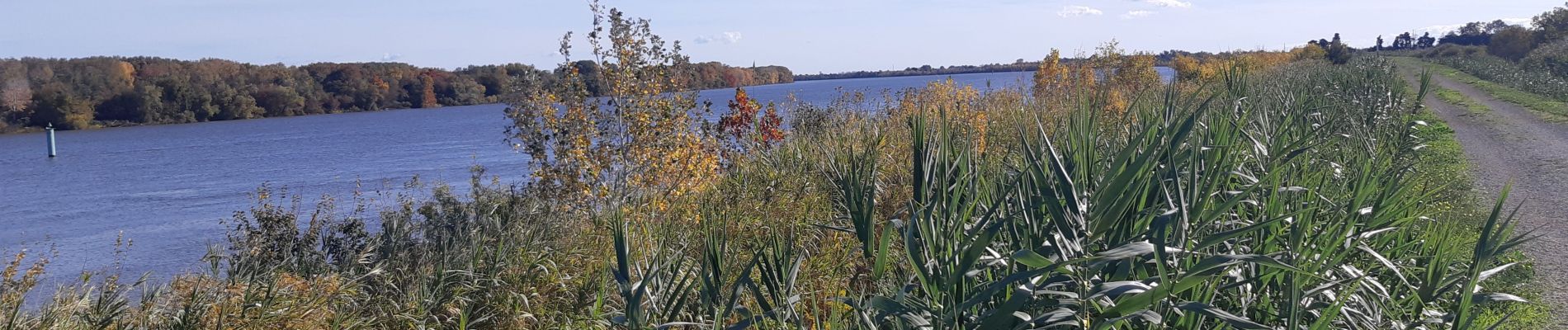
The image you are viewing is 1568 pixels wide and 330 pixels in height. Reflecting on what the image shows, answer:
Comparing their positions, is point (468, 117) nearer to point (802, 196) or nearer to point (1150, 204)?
point (802, 196)

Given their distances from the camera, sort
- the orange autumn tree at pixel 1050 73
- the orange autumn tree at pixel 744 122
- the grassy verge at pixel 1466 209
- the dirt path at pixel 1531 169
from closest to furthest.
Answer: the grassy verge at pixel 1466 209 < the dirt path at pixel 1531 169 < the orange autumn tree at pixel 744 122 < the orange autumn tree at pixel 1050 73

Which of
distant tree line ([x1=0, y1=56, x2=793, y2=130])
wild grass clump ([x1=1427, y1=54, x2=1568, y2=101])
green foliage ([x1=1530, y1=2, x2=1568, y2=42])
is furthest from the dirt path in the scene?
green foliage ([x1=1530, y1=2, x2=1568, y2=42])

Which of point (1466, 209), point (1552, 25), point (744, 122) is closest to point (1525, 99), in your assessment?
point (1466, 209)

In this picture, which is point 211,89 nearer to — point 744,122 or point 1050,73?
point 1050,73

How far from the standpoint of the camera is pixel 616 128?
384 inches

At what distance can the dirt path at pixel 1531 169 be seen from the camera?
20.1 ft

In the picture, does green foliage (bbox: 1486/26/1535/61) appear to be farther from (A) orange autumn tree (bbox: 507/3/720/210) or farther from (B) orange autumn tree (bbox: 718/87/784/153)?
(A) orange autumn tree (bbox: 507/3/720/210)

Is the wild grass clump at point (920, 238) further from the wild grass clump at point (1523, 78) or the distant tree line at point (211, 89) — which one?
the distant tree line at point (211, 89)

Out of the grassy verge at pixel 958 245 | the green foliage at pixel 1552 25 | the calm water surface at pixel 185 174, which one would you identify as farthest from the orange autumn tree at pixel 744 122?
the green foliage at pixel 1552 25

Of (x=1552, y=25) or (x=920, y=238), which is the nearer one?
(x=920, y=238)

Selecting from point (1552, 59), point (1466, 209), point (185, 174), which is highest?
point (1552, 59)

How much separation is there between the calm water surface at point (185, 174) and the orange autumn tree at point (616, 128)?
2.76m

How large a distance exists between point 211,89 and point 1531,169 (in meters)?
68.4

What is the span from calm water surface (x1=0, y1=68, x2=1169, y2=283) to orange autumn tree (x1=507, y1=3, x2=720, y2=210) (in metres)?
2.76
